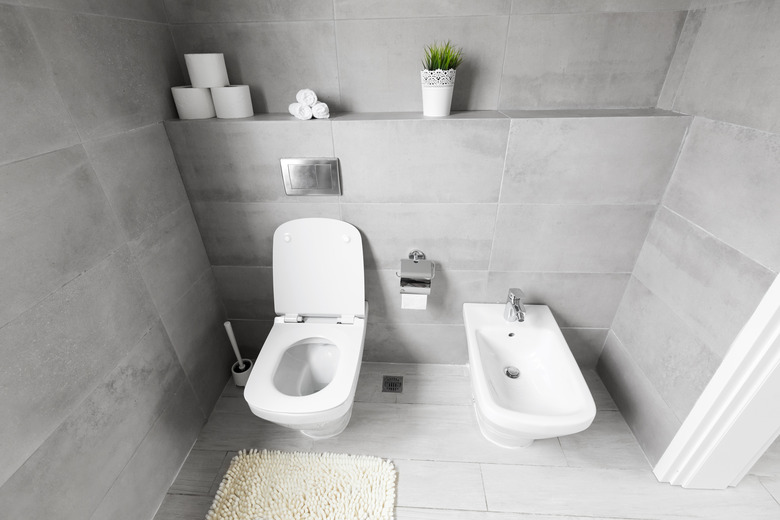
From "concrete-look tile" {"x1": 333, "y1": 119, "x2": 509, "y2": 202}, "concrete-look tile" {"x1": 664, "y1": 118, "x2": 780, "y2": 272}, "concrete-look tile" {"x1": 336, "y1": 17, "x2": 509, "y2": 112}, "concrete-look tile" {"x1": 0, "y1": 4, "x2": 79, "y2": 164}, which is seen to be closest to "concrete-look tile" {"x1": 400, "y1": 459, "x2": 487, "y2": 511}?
"concrete-look tile" {"x1": 333, "y1": 119, "x2": 509, "y2": 202}

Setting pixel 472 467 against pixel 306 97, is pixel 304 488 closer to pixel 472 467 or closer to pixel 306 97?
pixel 472 467

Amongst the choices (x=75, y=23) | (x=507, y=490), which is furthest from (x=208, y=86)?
(x=507, y=490)

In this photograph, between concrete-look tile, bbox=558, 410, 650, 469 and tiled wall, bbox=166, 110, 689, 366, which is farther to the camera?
concrete-look tile, bbox=558, 410, 650, 469

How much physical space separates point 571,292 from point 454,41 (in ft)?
3.55

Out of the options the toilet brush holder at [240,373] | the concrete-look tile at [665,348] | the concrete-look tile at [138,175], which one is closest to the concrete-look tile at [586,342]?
the concrete-look tile at [665,348]

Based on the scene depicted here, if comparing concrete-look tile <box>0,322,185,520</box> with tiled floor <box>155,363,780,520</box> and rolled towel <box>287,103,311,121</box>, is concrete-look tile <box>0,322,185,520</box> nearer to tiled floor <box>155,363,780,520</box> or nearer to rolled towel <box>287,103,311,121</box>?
tiled floor <box>155,363,780,520</box>

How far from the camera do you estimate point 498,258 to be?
4.88 feet

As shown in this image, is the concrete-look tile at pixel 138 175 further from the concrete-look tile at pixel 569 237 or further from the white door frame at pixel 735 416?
the white door frame at pixel 735 416

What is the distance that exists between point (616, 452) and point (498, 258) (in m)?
0.89

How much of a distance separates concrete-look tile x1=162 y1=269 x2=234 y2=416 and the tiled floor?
11 centimetres

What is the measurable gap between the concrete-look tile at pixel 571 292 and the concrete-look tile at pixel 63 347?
1.31 meters

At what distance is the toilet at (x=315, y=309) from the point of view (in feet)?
4.69

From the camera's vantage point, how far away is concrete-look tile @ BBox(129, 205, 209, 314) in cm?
123

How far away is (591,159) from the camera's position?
4.14 ft
